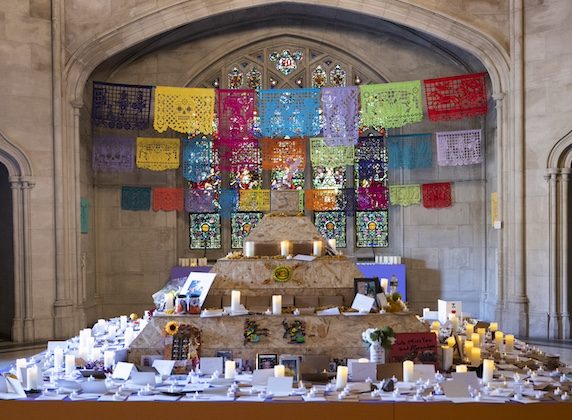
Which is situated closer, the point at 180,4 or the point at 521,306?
the point at 521,306

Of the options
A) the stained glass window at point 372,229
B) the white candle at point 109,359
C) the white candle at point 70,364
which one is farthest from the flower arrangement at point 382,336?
the stained glass window at point 372,229

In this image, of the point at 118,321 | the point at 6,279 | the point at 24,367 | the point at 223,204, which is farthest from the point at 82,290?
the point at 24,367

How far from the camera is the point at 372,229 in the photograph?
13.2 meters

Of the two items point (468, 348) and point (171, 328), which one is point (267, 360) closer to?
point (171, 328)

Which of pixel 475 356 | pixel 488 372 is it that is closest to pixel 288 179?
pixel 475 356

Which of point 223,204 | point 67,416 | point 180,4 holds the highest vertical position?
point 180,4

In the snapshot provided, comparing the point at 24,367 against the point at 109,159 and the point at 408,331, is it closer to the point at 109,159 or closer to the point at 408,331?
the point at 408,331

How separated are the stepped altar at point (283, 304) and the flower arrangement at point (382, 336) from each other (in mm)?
385

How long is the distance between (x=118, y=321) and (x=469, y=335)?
178 inches

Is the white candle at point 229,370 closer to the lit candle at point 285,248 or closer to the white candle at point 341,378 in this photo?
the white candle at point 341,378

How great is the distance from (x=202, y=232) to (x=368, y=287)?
6843mm

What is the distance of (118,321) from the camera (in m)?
9.21

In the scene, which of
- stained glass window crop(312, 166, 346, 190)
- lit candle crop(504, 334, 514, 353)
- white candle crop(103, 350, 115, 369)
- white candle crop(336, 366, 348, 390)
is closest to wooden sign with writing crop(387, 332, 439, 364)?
white candle crop(336, 366, 348, 390)

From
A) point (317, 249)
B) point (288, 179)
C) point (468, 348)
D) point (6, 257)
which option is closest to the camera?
point (468, 348)
